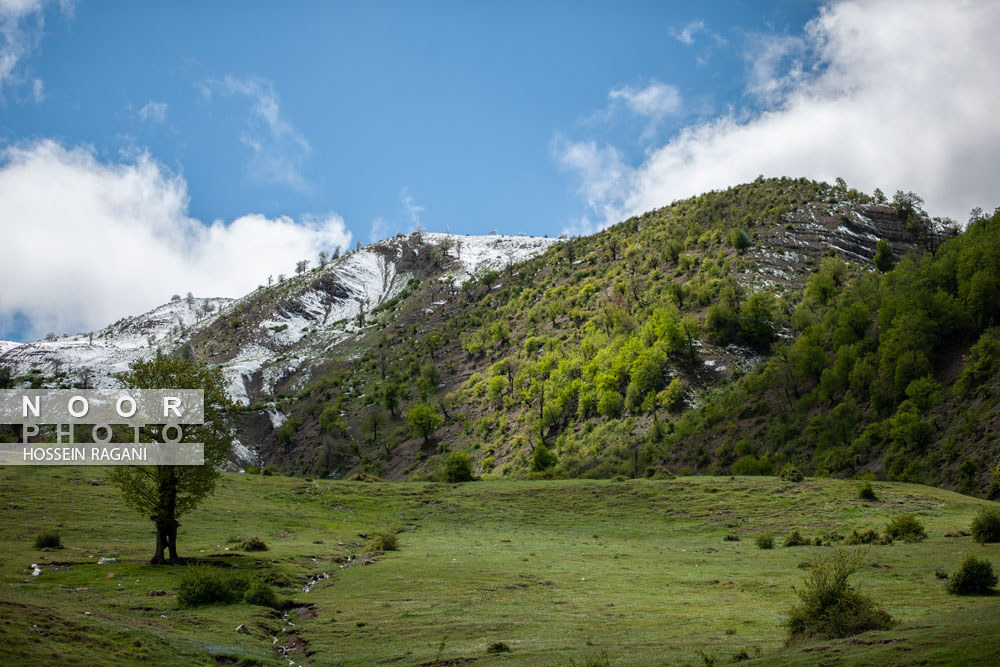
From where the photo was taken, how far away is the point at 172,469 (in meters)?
31.2

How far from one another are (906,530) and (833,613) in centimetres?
2324

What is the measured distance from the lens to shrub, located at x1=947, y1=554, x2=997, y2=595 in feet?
61.8

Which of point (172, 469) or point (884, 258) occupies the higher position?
point (884, 258)

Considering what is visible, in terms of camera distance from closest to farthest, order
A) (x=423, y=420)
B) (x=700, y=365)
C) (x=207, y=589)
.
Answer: (x=207, y=589) < (x=700, y=365) < (x=423, y=420)

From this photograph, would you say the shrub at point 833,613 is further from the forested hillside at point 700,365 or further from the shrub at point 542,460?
the shrub at point 542,460

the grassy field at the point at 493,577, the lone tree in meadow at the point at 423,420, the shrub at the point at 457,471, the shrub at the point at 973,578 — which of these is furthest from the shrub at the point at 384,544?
the lone tree in meadow at the point at 423,420

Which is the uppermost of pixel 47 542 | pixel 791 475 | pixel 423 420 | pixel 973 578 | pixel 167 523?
pixel 423 420

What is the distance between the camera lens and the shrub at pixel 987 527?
27.9 m

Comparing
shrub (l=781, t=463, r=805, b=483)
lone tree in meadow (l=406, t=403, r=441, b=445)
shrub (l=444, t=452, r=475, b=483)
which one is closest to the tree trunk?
shrub (l=444, t=452, r=475, b=483)

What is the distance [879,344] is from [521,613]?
219ft

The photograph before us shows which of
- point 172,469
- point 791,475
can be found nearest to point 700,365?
point 791,475

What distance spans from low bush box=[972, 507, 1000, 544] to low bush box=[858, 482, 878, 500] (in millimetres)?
16103

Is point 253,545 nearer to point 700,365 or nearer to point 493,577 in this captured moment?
point 493,577

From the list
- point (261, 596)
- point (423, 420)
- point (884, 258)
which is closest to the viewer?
point (261, 596)
